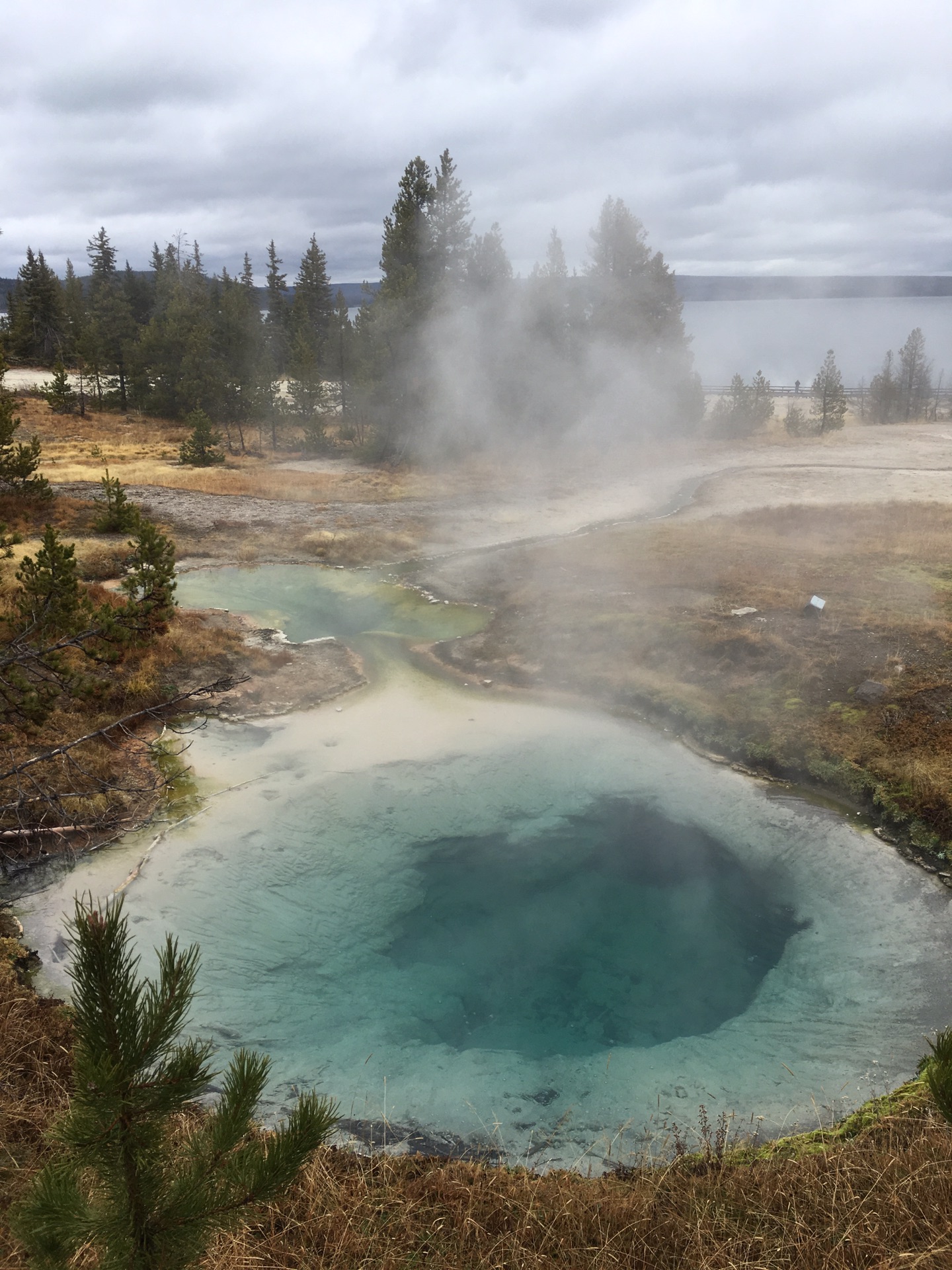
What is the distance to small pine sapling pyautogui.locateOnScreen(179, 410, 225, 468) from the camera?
29.2m

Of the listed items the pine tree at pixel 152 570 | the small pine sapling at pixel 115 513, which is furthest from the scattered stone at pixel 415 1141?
the small pine sapling at pixel 115 513

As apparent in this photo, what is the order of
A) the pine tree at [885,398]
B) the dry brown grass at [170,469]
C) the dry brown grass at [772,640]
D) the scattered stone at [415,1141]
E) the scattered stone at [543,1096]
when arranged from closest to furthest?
the scattered stone at [415,1141], the scattered stone at [543,1096], the dry brown grass at [772,640], the dry brown grass at [170,469], the pine tree at [885,398]

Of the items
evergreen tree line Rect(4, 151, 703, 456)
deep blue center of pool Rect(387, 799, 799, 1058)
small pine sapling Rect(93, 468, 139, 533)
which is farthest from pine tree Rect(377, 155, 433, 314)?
deep blue center of pool Rect(387, 799, 799, 1058)

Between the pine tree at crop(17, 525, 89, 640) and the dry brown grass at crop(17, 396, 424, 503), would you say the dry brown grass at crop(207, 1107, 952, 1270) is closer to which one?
the pine tree at crop(17, 525, 89, 640)

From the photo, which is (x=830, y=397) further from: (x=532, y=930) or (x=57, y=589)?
(x=57, y=589)

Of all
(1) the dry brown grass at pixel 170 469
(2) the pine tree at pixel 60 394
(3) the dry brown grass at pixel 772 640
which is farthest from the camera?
(2) the pine tree at pixel 60 394

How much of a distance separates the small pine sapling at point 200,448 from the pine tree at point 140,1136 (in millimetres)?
29072

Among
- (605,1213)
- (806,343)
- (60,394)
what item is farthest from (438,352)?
(806,343)

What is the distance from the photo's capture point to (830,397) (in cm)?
3944

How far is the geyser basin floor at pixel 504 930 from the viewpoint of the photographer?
582cm

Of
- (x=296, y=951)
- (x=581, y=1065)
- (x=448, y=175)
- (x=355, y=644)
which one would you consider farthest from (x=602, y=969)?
(x=448, y=175)

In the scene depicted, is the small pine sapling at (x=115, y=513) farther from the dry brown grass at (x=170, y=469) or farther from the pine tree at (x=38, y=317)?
the pine tree at (x=38, y=317)

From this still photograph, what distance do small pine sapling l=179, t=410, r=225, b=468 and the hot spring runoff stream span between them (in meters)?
20.4

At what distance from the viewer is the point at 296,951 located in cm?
718
